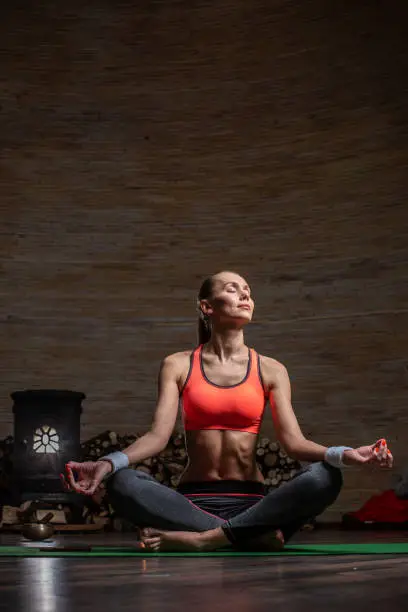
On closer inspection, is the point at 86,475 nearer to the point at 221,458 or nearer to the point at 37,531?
the point at 221,458

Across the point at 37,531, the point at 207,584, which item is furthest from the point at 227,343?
the point at 207,584

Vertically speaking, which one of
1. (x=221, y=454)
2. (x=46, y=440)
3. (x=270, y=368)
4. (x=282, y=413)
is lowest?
(x=46, y=440)

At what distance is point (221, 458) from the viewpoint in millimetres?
3723

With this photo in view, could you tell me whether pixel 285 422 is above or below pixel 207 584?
below

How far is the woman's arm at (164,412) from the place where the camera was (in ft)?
12.1

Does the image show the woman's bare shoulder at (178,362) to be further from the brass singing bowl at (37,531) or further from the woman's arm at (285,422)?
the brass singing bowl at (37,531)

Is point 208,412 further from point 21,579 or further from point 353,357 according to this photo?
point 353,357

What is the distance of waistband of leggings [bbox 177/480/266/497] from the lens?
3705mm

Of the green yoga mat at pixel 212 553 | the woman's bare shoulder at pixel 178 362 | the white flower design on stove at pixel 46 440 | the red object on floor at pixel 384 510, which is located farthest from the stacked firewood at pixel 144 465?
the woman's bare shoulder at pixel 178 362

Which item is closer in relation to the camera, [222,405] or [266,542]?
[266,542]

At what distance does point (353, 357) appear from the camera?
24.9 ft

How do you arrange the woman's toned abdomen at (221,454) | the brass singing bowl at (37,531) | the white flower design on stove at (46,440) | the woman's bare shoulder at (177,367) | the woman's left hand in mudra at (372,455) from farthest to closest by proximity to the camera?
1. the white flower design on stove at (46,440)
2. the brass singing bowl at (37,531)
3. the woman's bare shoulder at (177,367)
4. the woman's toned abdomen at (221,454)
5. the woman's left hand in mudra at (372,455)

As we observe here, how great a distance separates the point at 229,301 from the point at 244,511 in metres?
0.77

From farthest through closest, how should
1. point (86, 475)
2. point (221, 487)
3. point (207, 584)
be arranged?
point (221, 487)
point (86, 475)
point (207, 584)
